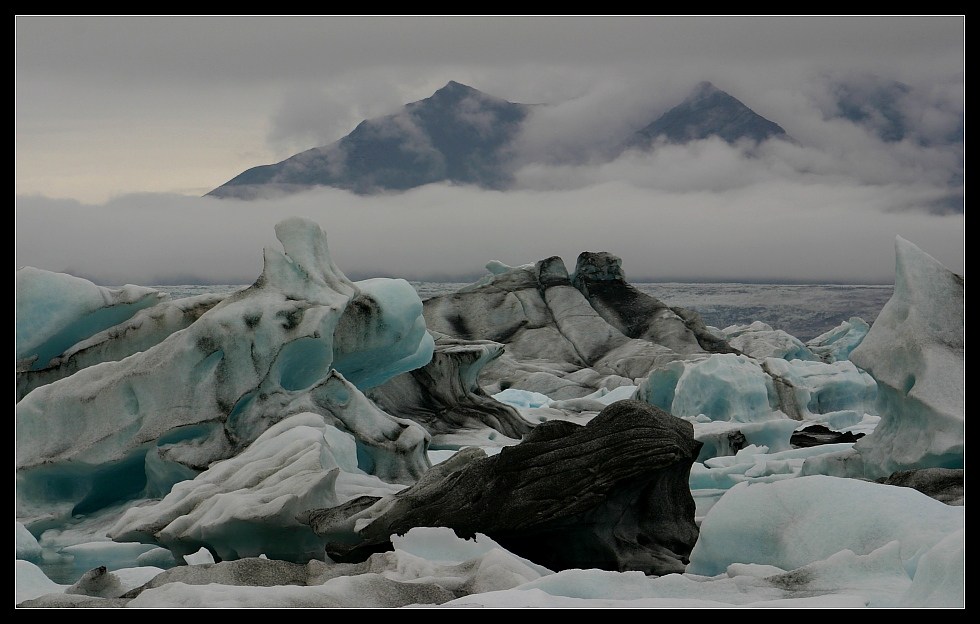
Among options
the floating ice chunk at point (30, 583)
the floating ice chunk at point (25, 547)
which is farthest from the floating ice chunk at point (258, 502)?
the floating ice chunk at point (30, 583)

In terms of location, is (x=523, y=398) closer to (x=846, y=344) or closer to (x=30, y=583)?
(x=30, y=583)

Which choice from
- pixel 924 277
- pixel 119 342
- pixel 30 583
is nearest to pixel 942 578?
pixel 30 583

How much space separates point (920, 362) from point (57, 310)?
29.3ft

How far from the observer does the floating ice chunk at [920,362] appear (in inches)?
376

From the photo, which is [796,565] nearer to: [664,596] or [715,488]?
[664,596]

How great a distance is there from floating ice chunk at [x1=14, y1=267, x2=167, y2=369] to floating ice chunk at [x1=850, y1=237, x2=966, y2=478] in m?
8.16

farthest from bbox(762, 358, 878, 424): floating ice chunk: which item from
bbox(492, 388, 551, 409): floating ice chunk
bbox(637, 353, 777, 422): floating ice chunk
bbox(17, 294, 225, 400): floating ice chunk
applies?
bbox(17, 294, 225, 400): floating ice chunk

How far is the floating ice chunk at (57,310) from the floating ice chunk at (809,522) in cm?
853

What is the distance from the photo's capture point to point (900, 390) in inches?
390
